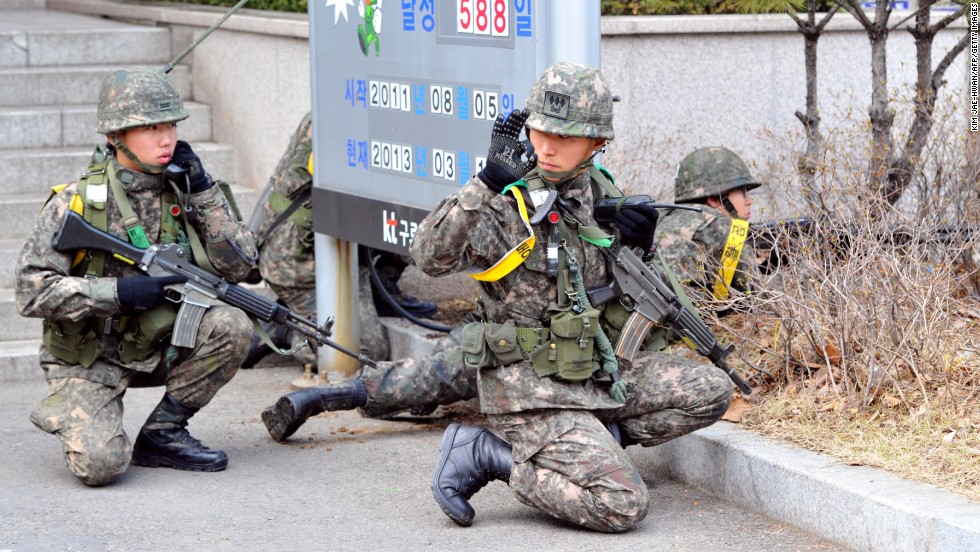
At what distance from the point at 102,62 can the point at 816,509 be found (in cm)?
723

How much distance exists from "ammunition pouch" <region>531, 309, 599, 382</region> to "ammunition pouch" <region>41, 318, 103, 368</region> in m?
1.81

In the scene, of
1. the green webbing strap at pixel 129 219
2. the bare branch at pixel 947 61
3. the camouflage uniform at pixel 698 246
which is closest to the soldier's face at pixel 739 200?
the camouflage uniform at pixel 698 246

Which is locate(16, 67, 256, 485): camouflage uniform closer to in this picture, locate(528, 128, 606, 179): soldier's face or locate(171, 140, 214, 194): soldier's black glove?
locate(171, 140, 214, 194): soldier's black glove

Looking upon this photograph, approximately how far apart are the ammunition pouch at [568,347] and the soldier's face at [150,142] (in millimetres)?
1758

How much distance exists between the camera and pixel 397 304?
22.5 feet

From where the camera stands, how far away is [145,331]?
5117mm

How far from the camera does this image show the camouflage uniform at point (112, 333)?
4.86 meters

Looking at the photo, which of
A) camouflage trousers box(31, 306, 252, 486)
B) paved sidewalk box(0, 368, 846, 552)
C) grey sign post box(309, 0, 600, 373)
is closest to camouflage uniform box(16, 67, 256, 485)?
camouflage trousers box(31, 306, 252, 486)

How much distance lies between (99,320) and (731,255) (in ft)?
8.31

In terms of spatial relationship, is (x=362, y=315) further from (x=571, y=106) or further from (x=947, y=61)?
(x=947, y=61)

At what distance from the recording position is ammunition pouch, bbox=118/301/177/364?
512 centimetres

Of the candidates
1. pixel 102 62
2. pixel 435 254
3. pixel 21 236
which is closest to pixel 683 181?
pixel 435 254

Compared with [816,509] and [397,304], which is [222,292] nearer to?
[397,304]

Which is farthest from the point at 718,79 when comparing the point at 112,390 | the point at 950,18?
the point at 112,390
